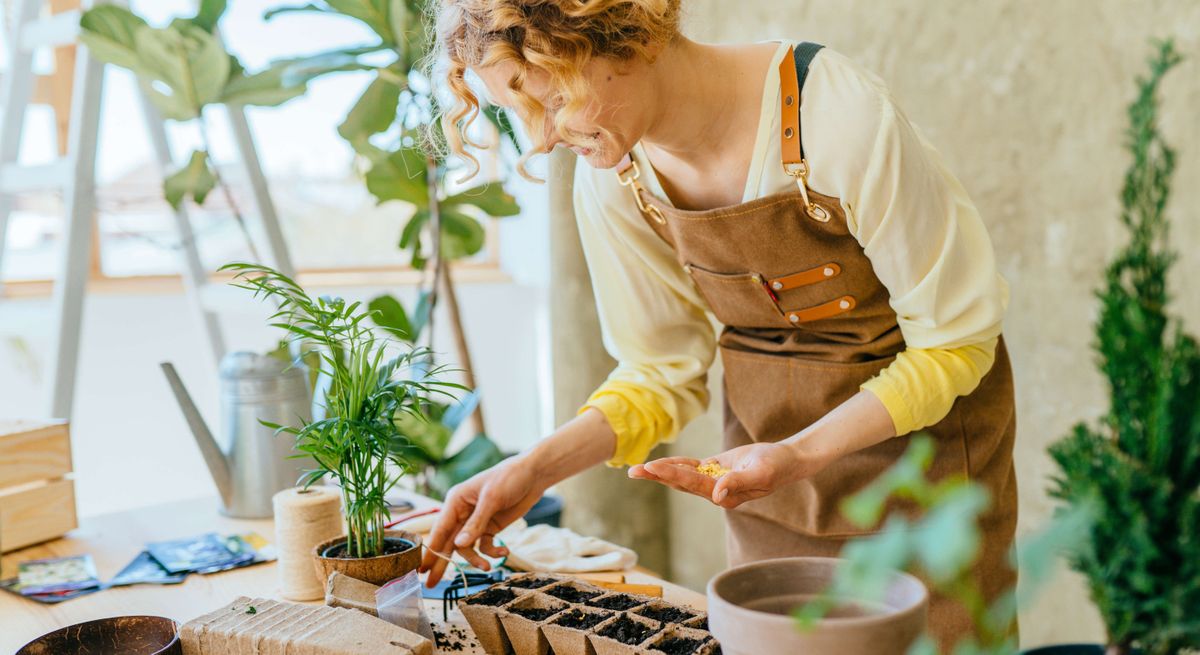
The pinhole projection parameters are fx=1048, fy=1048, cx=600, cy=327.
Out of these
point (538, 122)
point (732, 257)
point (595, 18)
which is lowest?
point (732, 257)

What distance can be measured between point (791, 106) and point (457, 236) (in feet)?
5.42

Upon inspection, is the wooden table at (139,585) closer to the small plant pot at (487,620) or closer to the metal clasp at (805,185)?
the small plant pot at (487,620)

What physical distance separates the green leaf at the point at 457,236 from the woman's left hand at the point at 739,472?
1.73 metres

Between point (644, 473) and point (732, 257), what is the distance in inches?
18.0

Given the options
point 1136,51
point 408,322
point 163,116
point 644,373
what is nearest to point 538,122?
point 644,373

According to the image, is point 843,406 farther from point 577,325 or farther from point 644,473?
point 577,325

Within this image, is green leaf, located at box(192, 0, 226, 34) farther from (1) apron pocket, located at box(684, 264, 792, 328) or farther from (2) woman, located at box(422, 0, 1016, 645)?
(1) apron pocket, located at box(684, 264, 792, 328)

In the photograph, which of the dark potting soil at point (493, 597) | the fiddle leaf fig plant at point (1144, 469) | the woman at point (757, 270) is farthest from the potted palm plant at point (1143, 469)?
the dark potting soil at point (493, 597)

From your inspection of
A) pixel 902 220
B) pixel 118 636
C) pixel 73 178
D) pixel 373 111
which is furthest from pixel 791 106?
pixel 73 178

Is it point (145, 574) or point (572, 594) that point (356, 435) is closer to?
point (572, 594)

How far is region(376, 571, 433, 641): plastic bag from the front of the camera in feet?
3.70

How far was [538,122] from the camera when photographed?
1.29 metres

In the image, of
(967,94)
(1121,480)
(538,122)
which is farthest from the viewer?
(967,94)

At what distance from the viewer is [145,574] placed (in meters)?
1.54
